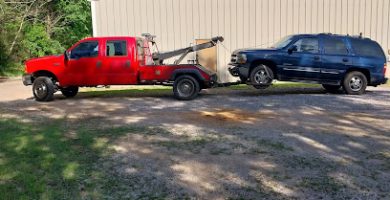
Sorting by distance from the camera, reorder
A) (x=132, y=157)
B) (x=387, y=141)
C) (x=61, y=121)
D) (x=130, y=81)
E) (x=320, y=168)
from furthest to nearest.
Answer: (x=130, y=81), (x=61, y=121), (x=387, y=141), (x=132, y=157), (x=320, y=168)

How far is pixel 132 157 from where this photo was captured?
644cm

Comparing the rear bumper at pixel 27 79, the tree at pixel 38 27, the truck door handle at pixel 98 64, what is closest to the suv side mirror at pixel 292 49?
the truck door handle at pixel 98 64

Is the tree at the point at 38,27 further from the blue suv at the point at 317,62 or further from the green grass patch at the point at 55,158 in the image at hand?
the green grass patch at the point at 55,158

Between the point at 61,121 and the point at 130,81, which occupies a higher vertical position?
the point at 130,81

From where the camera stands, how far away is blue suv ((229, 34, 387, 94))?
41.3 feet

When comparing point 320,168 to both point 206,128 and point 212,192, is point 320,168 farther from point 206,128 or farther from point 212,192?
point 206,128

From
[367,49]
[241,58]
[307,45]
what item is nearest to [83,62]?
[241,58]

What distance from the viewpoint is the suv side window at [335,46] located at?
12.9m

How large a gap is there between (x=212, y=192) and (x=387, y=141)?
3.77 m

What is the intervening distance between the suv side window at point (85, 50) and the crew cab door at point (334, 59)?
6998mm

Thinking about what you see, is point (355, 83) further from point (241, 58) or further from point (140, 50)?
point (140, 50)

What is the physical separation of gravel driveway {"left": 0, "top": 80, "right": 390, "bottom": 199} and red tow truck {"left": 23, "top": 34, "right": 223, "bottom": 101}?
0.97 meters

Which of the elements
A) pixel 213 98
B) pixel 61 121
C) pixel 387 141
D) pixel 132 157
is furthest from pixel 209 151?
pixel 213 98

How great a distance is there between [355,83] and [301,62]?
1929mm
